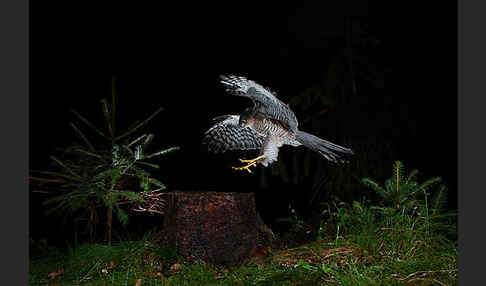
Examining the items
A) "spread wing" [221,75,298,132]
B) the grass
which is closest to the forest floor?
the grass

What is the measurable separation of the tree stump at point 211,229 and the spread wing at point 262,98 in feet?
2.01

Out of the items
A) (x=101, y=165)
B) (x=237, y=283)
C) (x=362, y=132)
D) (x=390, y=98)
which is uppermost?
(x=390, y=98)

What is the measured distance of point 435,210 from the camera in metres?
2.65

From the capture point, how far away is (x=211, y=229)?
256 cm

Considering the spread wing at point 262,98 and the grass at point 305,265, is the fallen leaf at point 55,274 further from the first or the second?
the spread wing at point 262,98

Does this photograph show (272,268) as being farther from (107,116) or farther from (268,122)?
(107,116)

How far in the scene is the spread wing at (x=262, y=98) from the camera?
7.99 feet

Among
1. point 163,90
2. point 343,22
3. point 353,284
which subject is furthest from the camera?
point 163,90

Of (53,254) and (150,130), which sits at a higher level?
(150,130)

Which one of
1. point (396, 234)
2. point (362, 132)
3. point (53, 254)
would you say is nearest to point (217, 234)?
point (396, 234)

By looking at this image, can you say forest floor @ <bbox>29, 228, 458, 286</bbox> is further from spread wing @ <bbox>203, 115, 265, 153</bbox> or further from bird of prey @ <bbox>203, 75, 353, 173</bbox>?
spread wing @ <bbox>203, 115, 265, 153</bbox>

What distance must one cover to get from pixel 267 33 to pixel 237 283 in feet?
7.98

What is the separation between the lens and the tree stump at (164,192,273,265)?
2.55m

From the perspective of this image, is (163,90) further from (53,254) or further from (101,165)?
(53,254)
